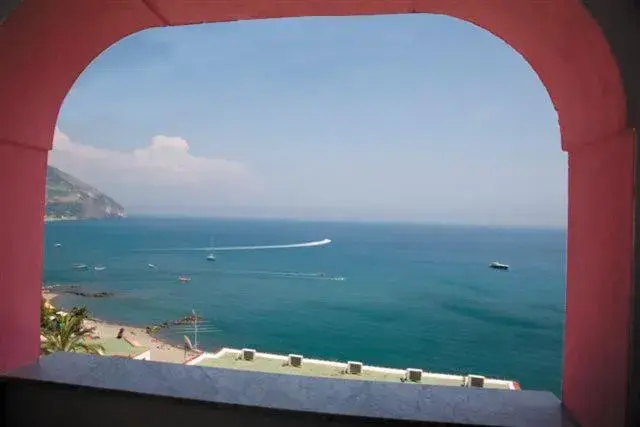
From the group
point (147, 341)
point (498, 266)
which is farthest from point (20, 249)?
point (498, 266)

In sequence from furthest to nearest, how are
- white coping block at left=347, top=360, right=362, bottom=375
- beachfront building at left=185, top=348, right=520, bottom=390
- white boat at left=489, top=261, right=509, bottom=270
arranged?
white boat at left=489, top=261, right=509, bottom=270 < white coping block at left=347, top=360, right=362, bottom=375 < beachfront building at left=185, top=348, right=520, bottom=390

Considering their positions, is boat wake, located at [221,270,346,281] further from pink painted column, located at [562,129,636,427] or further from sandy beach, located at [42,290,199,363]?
pink painted column, located at [562,129,636,427]

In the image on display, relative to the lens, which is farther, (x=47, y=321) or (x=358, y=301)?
(x=358, y=301)

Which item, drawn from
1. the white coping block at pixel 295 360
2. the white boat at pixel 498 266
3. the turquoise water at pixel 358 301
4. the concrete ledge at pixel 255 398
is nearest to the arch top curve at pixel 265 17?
the concrete ledge at pixel 255 398

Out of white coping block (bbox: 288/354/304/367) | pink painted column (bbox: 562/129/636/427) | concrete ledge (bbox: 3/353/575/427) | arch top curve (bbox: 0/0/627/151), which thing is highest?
arch top curve (bbox: 0/0/627/151)

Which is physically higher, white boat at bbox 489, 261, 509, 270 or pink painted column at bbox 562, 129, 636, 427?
pink painted column at bbox 562, 129, 636, 427

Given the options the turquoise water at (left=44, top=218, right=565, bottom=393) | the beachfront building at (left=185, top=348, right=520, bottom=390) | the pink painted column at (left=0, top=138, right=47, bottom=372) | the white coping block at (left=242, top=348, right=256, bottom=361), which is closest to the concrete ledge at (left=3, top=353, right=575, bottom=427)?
the pink painted column at (left=0, top=138, right=47, bottom=372)

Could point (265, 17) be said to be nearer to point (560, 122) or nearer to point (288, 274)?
point (560, 122)

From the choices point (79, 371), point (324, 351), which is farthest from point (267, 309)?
point (79, 371)
